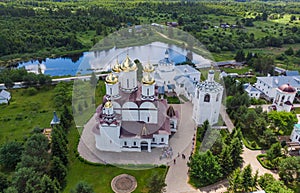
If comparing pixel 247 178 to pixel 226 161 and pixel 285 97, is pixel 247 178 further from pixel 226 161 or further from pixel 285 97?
pixel 285 97

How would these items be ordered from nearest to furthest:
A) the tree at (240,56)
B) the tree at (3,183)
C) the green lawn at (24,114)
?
the tree at (3,183) → the green lawn at (24,114) → the tree at (240,56)

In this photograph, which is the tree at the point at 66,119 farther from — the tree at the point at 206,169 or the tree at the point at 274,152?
the tree at the point at 274,152

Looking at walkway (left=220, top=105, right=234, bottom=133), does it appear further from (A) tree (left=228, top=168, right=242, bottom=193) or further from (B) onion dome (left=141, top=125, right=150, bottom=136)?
(B) onion dome (left=141, top=125, right=150, bottom=136)

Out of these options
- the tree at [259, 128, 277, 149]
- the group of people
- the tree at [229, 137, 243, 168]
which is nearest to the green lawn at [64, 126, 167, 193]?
the group of people

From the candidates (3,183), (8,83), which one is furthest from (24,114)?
(3,183)

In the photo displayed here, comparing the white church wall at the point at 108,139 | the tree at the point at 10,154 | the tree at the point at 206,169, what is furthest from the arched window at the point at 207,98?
the tree at the point at 10,154

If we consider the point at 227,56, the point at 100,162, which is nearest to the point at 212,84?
the point at 100,162
